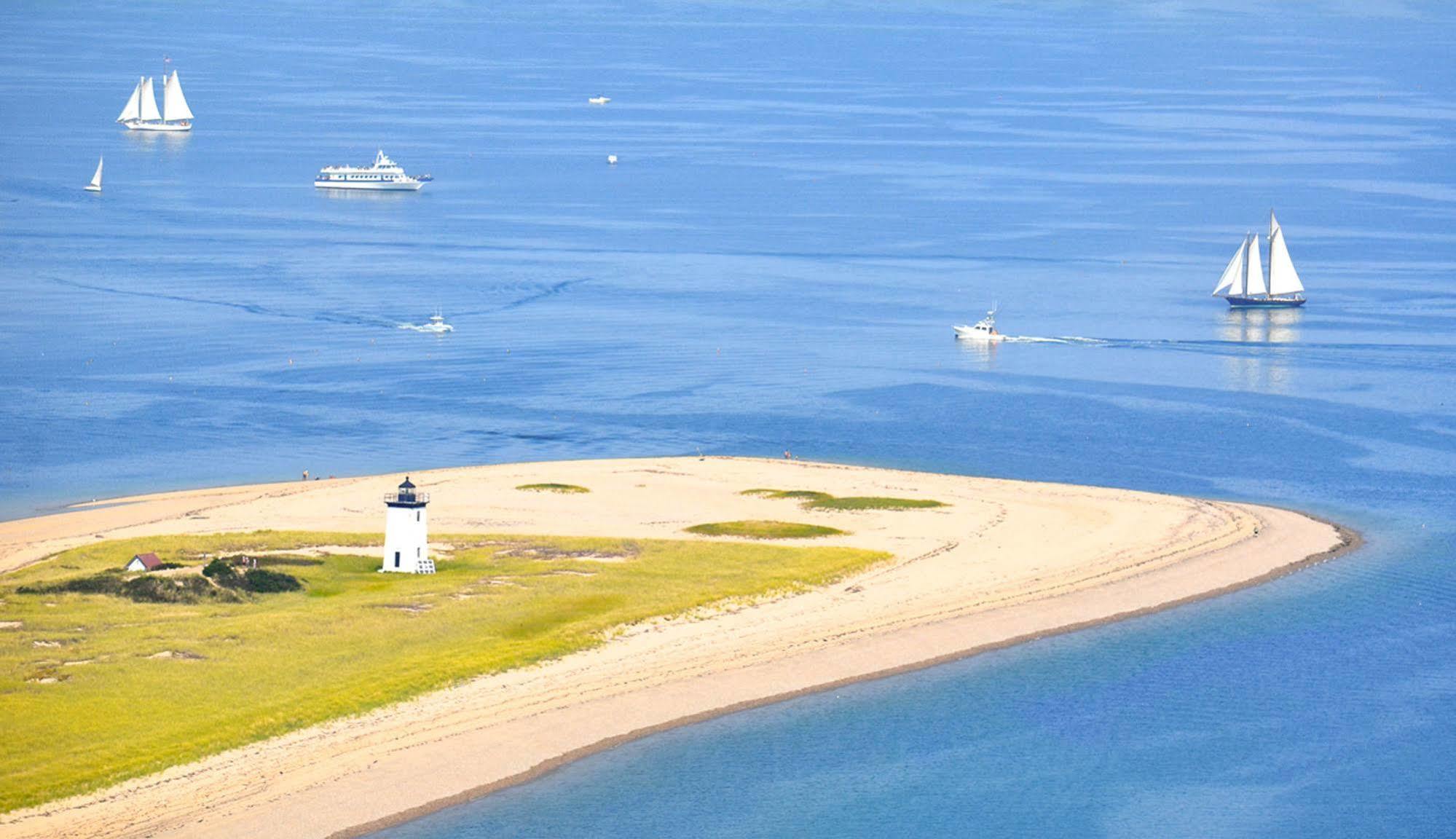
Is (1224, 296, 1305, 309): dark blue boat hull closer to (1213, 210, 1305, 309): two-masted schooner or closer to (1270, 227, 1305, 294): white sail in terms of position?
(1213, 210, 1305, 309): two-masted schooner

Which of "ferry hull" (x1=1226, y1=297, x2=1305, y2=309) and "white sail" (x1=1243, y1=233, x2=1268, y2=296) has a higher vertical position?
"white sail" (x1=1243, y1=233, x2=1268, y2=296)

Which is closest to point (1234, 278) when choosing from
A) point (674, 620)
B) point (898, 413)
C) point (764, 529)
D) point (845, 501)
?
point (898, 413)

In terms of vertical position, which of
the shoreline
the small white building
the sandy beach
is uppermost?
the small white building

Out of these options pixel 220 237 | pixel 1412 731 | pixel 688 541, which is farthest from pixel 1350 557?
pixel 220 237

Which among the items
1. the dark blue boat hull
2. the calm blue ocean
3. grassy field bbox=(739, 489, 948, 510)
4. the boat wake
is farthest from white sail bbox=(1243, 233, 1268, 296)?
grassy field bbox=(739, 489, 948, 510)

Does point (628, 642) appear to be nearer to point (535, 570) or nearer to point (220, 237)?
point (535, 570)

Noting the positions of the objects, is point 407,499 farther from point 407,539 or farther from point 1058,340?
point 1058,340
